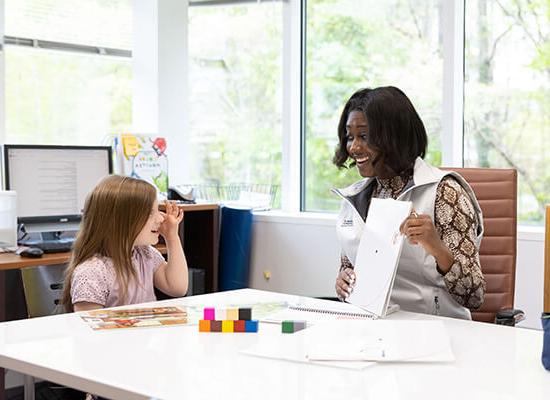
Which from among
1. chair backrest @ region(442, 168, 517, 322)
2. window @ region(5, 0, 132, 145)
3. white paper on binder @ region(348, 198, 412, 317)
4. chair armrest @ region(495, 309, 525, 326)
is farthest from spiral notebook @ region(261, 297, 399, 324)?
window @ region(5, 0, 132, 145)

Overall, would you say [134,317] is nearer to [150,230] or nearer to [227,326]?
[227,326]

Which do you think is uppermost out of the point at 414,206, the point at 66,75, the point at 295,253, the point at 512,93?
the point at 66,75

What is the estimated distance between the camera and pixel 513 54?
3510mm

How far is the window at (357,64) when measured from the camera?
3.77m

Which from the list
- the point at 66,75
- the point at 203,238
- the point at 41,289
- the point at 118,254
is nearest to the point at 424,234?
the point at 118,254

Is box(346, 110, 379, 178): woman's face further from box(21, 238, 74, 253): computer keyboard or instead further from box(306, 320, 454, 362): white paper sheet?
box(21, 238, 74, 253): computer keyboard

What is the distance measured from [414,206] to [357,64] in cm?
194

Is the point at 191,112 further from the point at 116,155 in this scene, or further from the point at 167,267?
the point at 167,267

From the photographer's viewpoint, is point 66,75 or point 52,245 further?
point 66,75

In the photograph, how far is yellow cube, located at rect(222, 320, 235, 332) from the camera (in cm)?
168

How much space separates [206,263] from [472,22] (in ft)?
5.60

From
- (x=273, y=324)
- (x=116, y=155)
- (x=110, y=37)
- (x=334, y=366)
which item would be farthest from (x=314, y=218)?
(x=334, y=366)

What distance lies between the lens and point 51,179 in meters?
3.31

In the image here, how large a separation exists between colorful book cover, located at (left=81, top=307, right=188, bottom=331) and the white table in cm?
4
